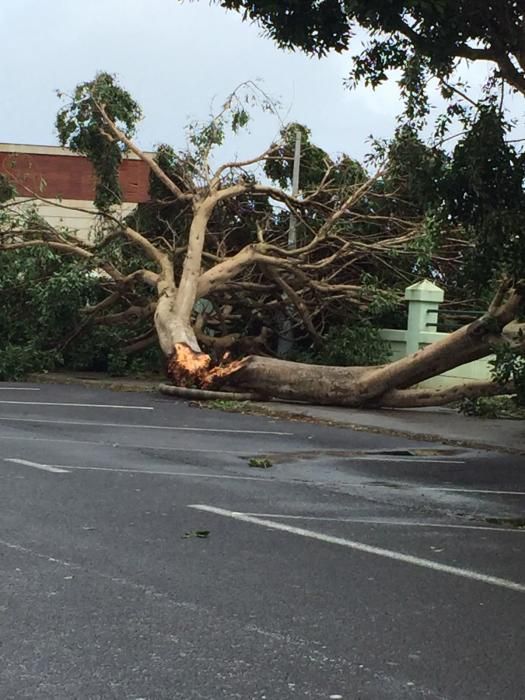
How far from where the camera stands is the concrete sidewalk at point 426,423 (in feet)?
40.5

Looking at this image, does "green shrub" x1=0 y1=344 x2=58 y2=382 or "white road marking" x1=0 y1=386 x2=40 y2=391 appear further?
"green shrub" x1=0 y1=344 x2=58 y2=382

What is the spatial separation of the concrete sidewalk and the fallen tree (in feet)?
4.22

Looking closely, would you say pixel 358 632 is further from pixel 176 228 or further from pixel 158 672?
pixel 176 228

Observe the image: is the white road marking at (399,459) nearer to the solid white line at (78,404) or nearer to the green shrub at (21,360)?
the solid white line at (78,404)

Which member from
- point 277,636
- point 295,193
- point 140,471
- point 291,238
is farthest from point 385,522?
point 295,193

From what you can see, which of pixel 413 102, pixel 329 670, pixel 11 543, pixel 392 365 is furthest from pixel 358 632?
pixel 392 365

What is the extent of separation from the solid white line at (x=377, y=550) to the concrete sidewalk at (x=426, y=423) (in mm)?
5288

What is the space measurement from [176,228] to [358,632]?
16.6 meters

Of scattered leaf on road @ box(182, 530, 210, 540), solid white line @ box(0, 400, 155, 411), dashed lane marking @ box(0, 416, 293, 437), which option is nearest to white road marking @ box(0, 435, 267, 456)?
dashed lane marking @ box(0, 416, 293, 437)

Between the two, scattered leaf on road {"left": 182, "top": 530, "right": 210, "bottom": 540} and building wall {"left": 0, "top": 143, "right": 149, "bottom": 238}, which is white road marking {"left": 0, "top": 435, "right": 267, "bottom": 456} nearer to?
scattered leaf on road {"left": 182, "top": 530, "right": 210, "bottom": 540}

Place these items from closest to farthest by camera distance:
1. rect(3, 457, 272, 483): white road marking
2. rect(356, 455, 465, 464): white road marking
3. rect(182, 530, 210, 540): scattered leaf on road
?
rect(182, 530, 210, 540): scattered leaf on road → rect(3, 457, 272, 483): white road marking → rect(356, 455, 465, 464): white road marking

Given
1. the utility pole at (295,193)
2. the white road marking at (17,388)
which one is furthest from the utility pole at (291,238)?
the white road marking at (17,388)

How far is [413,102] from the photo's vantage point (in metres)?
10.9

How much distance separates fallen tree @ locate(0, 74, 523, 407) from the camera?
57.8 feet
